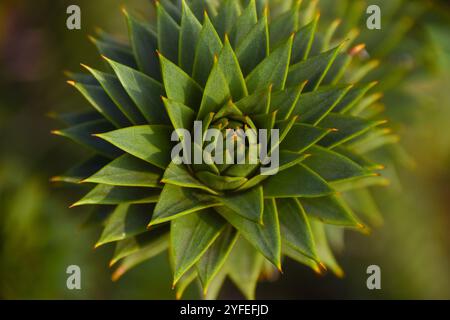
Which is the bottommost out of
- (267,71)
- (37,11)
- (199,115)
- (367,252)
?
(367,252)

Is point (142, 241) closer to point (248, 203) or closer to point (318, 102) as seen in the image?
point (248, 203)

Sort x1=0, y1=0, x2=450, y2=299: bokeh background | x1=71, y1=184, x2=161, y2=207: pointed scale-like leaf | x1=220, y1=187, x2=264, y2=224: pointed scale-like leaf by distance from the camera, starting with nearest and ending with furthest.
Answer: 1. x1=220, y1=187, x2=264, y2=224: pointed scale-like leaf
2. x1=71, y1=184, x2=161, y2=207: pointed scale-like leaf
3. x1=0, y1=0, x2=450, y2=299: bokeh background

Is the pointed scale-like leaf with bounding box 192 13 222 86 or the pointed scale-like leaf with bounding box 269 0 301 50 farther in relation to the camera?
the pointed scale-like leaf with bounding box 269 0 301 50

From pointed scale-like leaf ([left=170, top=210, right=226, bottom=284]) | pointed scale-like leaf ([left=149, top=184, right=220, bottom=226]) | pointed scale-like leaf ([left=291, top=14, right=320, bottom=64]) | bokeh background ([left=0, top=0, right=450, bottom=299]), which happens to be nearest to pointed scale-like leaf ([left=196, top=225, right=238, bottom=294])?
pointed scale-like leaf ([left=170, top=210, right=226, bottom=284])

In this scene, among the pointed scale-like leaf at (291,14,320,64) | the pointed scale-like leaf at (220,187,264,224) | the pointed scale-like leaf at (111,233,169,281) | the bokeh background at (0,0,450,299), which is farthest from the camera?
the bokeh background at (0,0,450,299)

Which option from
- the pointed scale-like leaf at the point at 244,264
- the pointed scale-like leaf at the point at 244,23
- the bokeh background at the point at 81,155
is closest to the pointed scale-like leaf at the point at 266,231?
the pointed scale-like leaf at the point at 244,264

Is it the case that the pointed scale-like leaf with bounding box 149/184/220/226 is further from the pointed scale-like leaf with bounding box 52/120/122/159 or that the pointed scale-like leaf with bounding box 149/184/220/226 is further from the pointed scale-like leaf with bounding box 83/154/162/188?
the pointed scale-like leaf with bounding box 52/120/122/159

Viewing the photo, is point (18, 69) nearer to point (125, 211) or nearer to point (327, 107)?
point (125, 211)

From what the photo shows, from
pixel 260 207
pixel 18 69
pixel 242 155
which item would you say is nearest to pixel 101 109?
pixel 242 155
